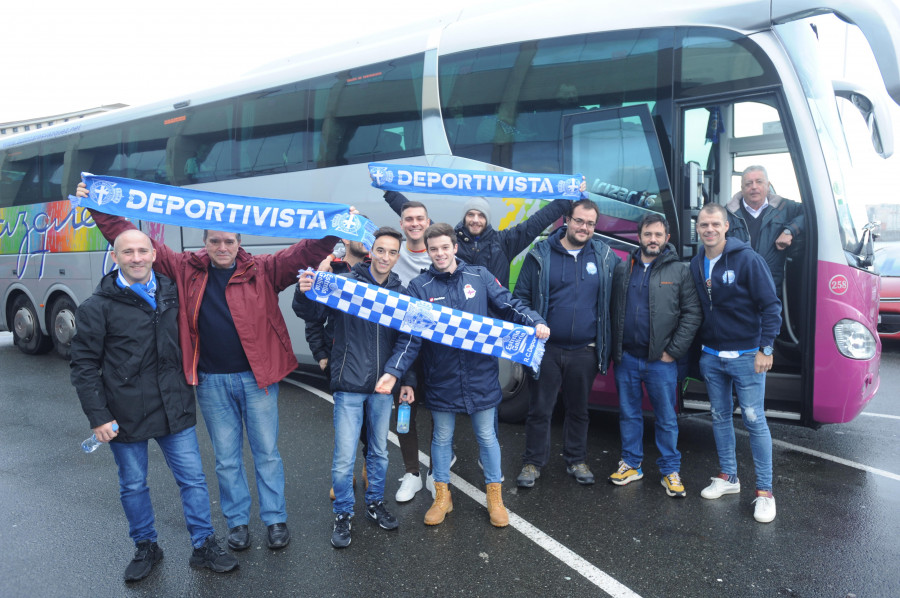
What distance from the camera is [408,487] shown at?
14.2ft

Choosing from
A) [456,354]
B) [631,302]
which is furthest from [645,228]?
[456,354]

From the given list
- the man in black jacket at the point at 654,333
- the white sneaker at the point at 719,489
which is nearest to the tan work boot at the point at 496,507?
the man in black jacket at the point at 654,333

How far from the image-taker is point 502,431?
5781 millimetres

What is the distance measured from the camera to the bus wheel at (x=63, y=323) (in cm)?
938

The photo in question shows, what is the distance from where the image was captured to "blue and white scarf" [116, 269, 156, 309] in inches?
128

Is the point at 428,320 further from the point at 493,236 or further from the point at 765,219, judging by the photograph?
the point at 765,219

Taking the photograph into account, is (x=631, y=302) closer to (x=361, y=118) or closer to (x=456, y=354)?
(x=456, y=354)

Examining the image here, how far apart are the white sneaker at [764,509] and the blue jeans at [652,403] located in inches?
22.0

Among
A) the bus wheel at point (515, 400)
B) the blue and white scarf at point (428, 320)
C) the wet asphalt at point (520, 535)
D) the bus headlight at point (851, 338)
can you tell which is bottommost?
the wet asphalt at point (520, 535)

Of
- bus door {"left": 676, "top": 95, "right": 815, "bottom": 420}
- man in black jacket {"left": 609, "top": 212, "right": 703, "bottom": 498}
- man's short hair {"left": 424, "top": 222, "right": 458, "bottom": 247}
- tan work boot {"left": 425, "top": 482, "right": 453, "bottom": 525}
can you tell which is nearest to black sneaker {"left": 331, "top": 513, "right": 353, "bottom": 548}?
tan work boot {"left": 425, "top": 482, "right": 453, "bottom": 525}

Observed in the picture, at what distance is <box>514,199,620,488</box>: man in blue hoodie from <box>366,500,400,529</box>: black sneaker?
3.41 feet

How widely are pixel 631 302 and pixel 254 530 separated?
287 centimetres

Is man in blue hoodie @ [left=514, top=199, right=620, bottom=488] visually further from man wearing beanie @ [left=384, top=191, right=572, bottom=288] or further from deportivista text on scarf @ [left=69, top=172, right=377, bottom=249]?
deportivista text on scarf @ [left=69, top=172, right=377, bottom=249]

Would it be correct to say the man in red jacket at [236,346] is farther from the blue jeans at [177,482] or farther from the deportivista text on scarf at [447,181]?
the deportivista text on scarf at [447,181]
